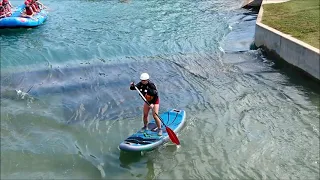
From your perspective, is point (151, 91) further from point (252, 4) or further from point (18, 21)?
point (252, 4)

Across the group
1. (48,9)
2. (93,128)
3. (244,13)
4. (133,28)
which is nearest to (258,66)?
(93,128)

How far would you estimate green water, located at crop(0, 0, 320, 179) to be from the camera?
31.7ft

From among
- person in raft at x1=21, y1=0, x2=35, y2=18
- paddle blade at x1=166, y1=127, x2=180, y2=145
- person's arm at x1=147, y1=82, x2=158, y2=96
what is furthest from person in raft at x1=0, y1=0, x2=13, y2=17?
paddle blade at x1=166, y1=127, x2=180, y2=145

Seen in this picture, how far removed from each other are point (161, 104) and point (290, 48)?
18.6ft

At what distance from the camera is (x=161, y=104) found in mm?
12859

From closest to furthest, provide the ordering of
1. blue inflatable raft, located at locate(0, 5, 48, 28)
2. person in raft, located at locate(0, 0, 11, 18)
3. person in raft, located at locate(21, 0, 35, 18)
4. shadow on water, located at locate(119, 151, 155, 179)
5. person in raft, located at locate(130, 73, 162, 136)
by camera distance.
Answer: shadow on water, located at locate(119, 151, 155, 179) → person in raft, located at locate(130, 73, 162, 136) → blue inflatable raft, located at locate(0, 5, 48, 28) → person in raft, located at locate(0, 0, 11, 18) → person in raft, located at locate(21, 0, 35, 18)

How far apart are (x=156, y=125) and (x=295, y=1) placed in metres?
14.1

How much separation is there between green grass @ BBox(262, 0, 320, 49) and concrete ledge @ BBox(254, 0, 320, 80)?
1.20ft

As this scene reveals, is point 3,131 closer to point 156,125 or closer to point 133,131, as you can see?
point 133,131

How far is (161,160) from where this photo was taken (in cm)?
984

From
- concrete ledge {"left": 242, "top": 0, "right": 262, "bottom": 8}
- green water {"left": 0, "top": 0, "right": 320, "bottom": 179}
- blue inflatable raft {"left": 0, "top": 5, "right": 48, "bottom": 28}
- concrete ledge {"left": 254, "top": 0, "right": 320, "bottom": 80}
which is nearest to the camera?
green water {"left": 0, "top": 0, "right": 320, "bottom": 179}

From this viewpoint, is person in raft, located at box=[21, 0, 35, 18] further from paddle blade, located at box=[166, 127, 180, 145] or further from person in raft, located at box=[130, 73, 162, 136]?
paddle blade, located at box=[166, 127, 180, 145]

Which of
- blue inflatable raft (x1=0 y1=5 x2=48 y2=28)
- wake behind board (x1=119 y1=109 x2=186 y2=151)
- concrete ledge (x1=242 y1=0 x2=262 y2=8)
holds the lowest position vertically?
wake behind board (x1=119 y1=109 x2=186 y2=151)


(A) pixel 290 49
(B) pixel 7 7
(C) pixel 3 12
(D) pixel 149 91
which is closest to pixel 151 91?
(D) pixel 149 91
